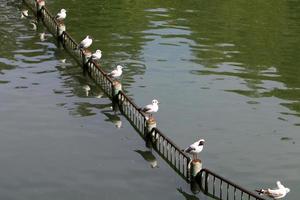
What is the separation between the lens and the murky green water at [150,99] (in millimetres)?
18891

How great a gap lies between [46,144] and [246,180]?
7553 millimetres

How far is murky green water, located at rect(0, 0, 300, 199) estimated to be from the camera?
18.9 metres

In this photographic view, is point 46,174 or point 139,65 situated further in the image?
point 139,65

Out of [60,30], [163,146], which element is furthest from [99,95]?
[60,30]

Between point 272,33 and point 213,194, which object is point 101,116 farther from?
point 272,33

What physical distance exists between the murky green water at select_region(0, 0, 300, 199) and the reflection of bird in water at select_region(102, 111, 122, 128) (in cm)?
8

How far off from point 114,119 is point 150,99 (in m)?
2.81

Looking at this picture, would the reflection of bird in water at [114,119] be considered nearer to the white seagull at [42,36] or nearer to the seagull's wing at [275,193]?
the seagull's wing at [275,193]

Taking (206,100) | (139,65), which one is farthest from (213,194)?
(139,65)

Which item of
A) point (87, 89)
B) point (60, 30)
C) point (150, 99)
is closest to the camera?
point (150, 99)

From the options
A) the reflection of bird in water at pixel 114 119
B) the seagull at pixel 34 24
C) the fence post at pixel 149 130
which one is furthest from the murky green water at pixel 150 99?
the seagull at pixel 34 24

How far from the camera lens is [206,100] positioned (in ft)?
84.5

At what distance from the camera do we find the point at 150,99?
25766 mm

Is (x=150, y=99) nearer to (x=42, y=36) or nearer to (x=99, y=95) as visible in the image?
(x=99, y=95)
